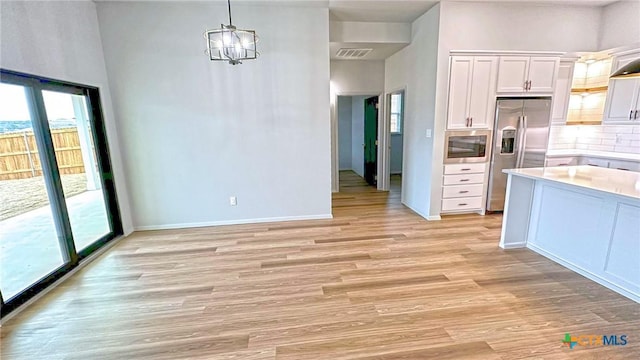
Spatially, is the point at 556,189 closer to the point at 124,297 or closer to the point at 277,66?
the point at 277,66

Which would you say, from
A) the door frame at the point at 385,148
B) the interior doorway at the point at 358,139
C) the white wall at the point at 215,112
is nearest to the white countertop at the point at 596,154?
the door frame at the point at 385,148

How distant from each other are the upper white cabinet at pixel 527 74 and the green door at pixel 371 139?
257 cm

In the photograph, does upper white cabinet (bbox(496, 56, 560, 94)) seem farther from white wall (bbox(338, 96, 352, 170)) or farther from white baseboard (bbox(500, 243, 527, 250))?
white wall (bbox(338, 96, 352, 170))

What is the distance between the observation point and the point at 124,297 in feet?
8.23

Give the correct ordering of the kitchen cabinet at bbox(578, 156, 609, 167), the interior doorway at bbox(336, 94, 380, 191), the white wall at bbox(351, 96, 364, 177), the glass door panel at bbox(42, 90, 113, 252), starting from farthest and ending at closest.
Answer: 1. the white wall at bbox(351, 96, 364, 177)
2. the interior doorway at bbox(336, 94, 380, 191)
3. the kitchen cabinet at bbox(578, 156, 609, 167)
4. the glass door panel at bbox(42, 90, 113, 252)

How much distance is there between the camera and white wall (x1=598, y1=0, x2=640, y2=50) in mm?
3800

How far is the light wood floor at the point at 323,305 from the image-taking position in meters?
1.90

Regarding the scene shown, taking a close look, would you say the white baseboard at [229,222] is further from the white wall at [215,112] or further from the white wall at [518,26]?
the white wall at [518,26]

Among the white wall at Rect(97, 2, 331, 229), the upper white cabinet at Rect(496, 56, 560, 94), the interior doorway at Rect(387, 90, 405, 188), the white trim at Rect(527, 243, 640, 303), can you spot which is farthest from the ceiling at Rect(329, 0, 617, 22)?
the interior doorway at Rect(387, 90, 405, 188)

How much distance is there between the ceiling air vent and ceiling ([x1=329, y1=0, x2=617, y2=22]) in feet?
2.28

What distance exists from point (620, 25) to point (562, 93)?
3.42 ft

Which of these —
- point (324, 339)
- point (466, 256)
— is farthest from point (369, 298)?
point (466, 256)

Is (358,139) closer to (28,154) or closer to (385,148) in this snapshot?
(385,148)

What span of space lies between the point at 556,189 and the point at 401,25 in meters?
3.24
